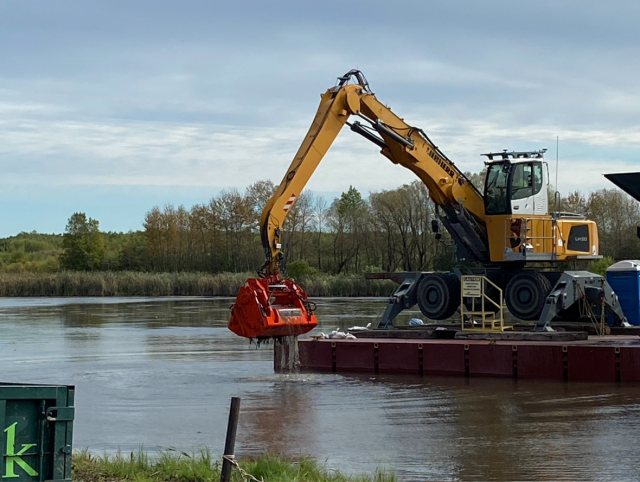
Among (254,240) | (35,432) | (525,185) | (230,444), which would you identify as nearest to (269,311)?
(525,185)

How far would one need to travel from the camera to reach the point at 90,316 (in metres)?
44.2

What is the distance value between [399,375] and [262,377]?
10.1ft

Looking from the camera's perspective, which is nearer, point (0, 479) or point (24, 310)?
point (0, 479)

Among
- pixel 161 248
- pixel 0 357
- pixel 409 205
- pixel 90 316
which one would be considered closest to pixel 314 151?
pixel 0 357

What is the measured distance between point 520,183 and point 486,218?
1277 millimetres

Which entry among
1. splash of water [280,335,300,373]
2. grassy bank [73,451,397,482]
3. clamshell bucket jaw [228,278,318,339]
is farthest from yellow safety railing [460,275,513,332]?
grassy bank [73,451,397,482]

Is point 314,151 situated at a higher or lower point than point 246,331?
higher

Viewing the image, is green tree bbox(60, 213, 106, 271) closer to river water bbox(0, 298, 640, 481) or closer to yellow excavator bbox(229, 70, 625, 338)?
river water bbox(0, 298, 640, 481)

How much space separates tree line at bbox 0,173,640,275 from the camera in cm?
7331

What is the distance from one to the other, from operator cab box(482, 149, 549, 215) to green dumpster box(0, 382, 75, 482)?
16865mm

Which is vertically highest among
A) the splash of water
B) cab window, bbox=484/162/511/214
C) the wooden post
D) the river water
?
cab window, bbox=484/162/511/214

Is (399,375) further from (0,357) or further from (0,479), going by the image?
(0,479)

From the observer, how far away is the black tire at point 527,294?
880 inches

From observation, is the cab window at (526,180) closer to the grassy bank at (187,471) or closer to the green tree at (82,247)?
the grassy bank at (187,471)
